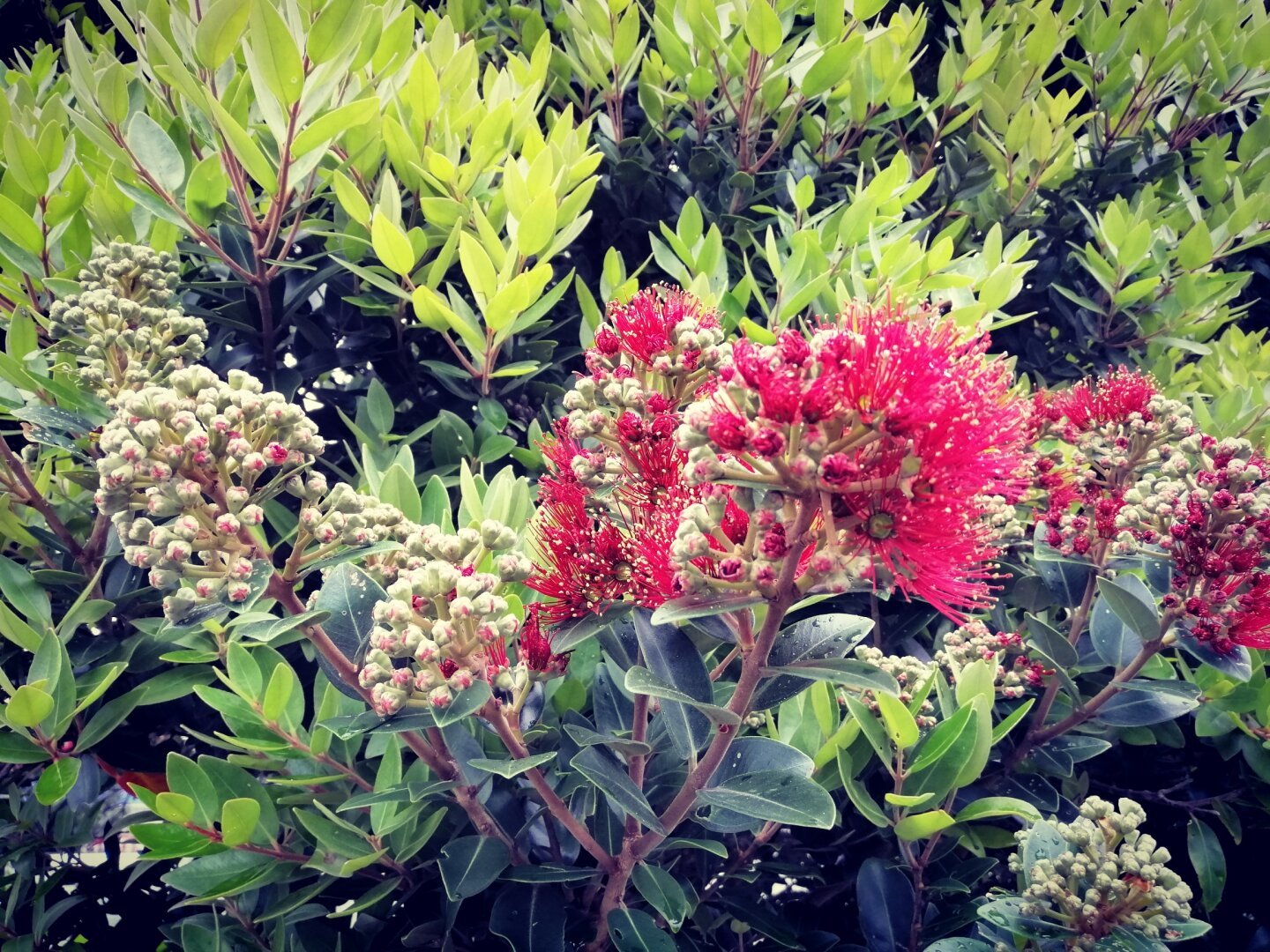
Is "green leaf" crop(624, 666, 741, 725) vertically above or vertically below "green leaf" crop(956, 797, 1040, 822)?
above

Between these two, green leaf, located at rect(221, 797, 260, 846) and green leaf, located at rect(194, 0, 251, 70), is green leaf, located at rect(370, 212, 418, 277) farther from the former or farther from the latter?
green leaf, located at rect(221, 797, 260, 846)

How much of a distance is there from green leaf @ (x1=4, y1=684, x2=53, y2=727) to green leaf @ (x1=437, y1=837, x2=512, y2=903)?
30.9 inches

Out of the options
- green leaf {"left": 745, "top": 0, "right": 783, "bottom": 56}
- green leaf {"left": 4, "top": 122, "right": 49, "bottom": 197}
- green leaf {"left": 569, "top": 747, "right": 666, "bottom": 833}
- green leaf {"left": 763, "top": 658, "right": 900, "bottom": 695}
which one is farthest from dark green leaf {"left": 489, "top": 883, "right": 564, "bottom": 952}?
green leaf {"left": 745, "top": 0, "right": 783, "bottom": 56}

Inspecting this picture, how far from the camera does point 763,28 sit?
7.24 feet

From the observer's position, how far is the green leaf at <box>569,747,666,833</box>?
1.29 meters

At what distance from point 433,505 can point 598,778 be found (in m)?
0.73

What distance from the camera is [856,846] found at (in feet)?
7.44

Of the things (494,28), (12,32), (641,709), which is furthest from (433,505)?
(12,32)

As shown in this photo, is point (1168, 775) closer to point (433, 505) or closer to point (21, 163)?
point (433, 505)

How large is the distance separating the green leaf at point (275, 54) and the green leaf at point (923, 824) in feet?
5.89

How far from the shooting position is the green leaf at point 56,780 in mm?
1622

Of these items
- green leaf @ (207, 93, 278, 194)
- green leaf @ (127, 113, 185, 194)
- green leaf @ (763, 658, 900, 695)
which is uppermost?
green leaf @ (127, 113, 185, 194)

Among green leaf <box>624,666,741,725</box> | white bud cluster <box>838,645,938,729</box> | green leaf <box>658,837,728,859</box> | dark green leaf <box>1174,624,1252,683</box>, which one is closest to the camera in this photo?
green leaf <box>624,666,741,725</box>

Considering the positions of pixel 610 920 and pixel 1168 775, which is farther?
pixel 1168 775
